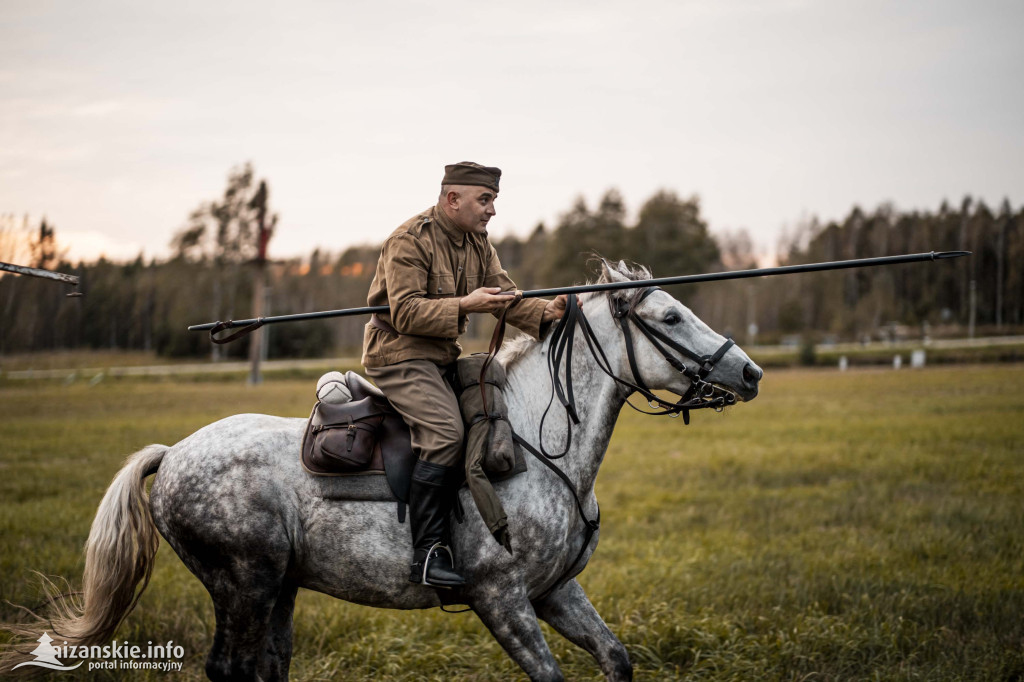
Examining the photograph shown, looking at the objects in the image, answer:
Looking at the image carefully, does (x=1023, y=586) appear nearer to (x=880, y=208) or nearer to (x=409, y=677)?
(x=409, y=677)

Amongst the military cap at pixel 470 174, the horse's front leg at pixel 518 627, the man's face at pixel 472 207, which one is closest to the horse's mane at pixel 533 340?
the man's face at pixel 472 207

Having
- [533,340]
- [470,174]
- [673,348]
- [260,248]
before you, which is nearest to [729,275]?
[673,348]

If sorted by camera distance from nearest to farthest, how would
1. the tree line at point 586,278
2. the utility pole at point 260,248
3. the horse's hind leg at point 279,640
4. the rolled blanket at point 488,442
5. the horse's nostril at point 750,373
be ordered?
the rolled blanket at point 488,442 → the horse's nostril at point 750,373 → the horse's hind leg at point 279,640 → the tree line at point 586,278 → the utility pole at point 260,248

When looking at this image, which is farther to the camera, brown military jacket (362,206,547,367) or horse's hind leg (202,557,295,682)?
horse's hind leg (202,557,295,682)

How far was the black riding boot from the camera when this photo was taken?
374cm

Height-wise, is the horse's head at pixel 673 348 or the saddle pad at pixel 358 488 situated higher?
the horse's head at pixel 673 348

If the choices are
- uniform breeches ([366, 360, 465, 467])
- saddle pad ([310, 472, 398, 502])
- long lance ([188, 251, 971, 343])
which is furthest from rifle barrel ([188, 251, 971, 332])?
saddle pad ([310, 472, 398, 502])

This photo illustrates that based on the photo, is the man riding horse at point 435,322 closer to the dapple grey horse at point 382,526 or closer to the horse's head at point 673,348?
the dapple grey horse at point 382,526

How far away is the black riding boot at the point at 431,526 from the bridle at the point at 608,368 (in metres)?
0.49

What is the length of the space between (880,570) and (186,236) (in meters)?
31.6

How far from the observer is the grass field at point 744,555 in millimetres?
5461

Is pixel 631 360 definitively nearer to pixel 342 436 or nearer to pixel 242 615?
pixel 342 436

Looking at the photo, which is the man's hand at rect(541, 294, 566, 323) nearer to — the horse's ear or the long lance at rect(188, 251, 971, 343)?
the long lance at rect(188, 251, 971, 343)

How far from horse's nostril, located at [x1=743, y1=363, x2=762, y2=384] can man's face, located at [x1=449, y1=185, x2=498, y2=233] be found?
1.55m
